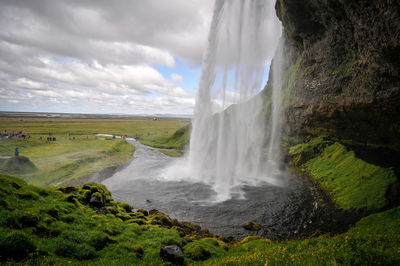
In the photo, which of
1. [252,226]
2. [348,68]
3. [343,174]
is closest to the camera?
[252,226]

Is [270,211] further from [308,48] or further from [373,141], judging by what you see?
[308,48]

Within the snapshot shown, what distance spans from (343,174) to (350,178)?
196 cm

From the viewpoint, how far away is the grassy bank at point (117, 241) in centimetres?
948

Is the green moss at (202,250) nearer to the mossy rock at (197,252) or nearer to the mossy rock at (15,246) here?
the mossy rock at (197,252)

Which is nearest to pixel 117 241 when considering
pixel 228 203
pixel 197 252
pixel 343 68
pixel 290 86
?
pixel 197 252

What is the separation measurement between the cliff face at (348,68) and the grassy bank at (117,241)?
1483 cm

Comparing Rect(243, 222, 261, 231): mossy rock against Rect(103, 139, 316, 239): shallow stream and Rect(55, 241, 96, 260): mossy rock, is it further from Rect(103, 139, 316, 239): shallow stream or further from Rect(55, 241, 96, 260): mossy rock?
Rect(55, 241, 96, 260): mossy rock

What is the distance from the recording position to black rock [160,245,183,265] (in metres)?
12.8

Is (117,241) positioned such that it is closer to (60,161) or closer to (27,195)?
(27,195)

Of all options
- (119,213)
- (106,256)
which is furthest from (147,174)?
(106,256)

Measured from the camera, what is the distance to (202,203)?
28.2m

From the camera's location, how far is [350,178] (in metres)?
30.7

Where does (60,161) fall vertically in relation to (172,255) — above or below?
below

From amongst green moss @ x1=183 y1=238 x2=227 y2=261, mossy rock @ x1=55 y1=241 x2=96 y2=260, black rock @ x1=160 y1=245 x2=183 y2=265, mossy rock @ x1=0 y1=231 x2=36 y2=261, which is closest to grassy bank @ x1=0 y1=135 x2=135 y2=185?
mossy rock @ x1=55 y1=241 x2=96 y2=260
